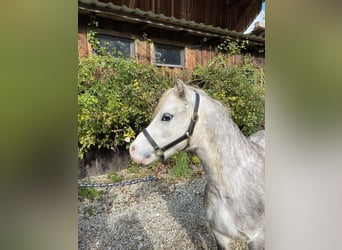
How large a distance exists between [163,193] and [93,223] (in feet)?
3.28

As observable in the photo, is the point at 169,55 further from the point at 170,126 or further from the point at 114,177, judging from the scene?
the point at 170,126

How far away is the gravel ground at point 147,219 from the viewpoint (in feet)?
7.63

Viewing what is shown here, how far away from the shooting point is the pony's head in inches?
49.8

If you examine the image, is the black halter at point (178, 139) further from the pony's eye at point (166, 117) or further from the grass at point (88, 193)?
the grass at point (88, 193)

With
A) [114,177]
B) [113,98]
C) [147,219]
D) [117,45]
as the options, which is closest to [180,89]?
[147,219]

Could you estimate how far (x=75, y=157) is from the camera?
34 cm

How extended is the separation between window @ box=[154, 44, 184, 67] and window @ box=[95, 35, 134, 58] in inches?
16.7

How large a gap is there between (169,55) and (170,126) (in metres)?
3.33

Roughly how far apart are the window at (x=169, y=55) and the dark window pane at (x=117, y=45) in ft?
1.46

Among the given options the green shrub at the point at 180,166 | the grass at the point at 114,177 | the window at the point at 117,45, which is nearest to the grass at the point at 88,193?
the grass at the point at 114,177
